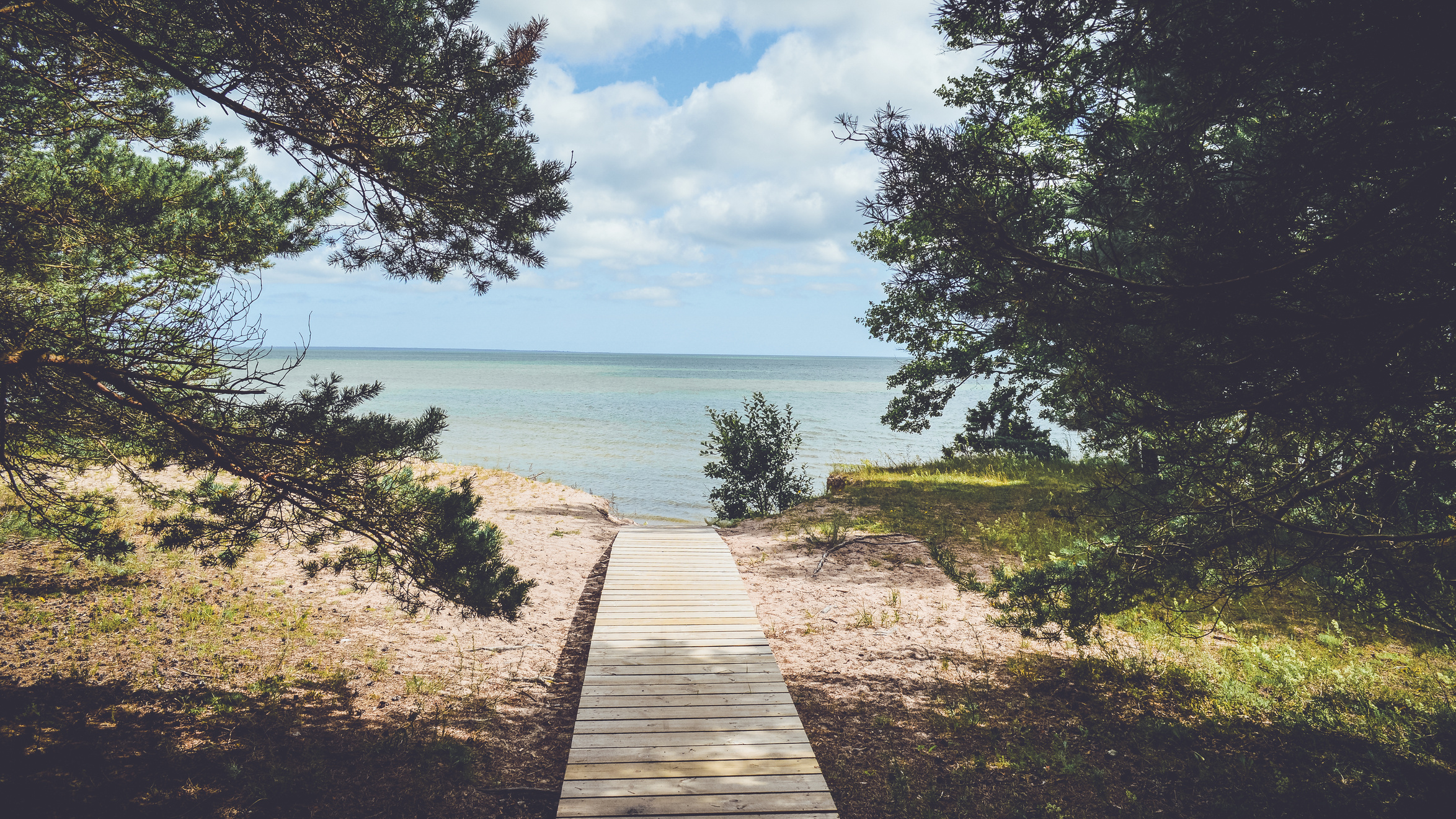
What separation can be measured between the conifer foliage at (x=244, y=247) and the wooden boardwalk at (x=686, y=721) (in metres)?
1.26

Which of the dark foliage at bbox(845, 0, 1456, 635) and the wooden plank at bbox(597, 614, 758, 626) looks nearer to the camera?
the dark foliage at bbox(845, 0, 1456, 635)

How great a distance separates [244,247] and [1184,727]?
8.47 metres

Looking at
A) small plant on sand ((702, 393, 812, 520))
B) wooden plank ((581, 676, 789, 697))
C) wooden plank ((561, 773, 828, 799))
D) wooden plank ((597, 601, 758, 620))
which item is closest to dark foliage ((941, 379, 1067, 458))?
small plant on sand ((702, 393, 812, 520))

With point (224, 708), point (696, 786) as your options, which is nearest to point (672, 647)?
point (696, 786)

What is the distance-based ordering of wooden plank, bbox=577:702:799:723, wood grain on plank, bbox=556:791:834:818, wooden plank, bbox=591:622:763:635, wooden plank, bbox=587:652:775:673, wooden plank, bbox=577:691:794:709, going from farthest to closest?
wooden plank, bbox=591:622:763:635, wooden plank, bbox=587:652:775:673, wooden plank, bbox=577:691:794:709, wooden plank, bbox=577:702:799:723, wood grain on plank, bbox=556:791:834:818

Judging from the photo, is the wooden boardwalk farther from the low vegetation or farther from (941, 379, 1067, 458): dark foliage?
(941, 379, 1067, 458): dark foliage

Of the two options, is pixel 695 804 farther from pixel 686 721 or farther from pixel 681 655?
pixel 681 655

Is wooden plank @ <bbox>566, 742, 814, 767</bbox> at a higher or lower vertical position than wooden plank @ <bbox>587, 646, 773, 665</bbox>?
higher

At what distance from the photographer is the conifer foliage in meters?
3.71

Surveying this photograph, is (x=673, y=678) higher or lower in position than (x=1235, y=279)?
lower

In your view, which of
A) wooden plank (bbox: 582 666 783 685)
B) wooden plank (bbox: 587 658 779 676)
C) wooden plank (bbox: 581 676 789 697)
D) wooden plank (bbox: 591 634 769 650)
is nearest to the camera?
wooden plank (bbox: 581 676 789 697)

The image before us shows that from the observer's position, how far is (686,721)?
4773 millimetres

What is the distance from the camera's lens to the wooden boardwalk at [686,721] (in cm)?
388

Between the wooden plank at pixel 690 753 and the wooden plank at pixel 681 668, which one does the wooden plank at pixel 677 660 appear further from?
the wooden plank at pixel 690 753
